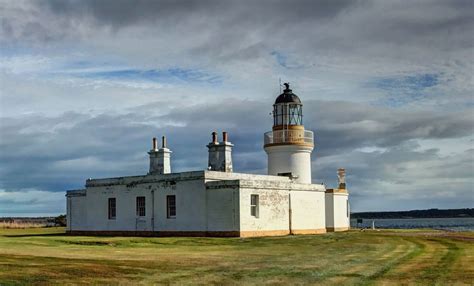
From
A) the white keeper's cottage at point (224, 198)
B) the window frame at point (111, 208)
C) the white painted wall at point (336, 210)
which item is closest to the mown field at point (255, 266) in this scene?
the white keeper's cottage at point (224, 198)

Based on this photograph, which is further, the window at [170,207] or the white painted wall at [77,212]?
the white painted wall at [77,212]

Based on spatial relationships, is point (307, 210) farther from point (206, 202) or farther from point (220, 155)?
point (206, 202)

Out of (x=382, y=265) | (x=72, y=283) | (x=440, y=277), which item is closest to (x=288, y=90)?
(x=382, y=265)

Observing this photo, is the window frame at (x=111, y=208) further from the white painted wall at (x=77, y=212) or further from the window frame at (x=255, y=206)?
the window frame at (x=255, y=206)

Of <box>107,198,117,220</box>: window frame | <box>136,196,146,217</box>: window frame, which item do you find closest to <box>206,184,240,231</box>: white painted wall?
<box>136,196,146,217</box>: window frame

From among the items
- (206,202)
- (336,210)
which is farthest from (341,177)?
(206,202)

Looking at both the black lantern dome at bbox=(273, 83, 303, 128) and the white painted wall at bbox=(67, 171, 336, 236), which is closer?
the white painted wall at bbox=(67, 171, 336, 236)

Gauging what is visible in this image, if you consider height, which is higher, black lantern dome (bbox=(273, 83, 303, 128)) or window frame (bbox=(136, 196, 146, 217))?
black lantern dome (bbox=(273, 83, 303, 128))

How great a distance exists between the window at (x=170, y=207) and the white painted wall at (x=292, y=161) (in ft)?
26.2

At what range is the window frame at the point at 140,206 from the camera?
3803 cm

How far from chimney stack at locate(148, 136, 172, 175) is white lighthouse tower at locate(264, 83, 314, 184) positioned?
657 centimetres

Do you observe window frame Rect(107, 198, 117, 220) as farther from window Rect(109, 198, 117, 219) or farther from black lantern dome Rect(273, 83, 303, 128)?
black lantern dome Rect(273, 83, 303, 128)

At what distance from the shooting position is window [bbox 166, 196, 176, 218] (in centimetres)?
3644

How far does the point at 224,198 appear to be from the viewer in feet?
113
